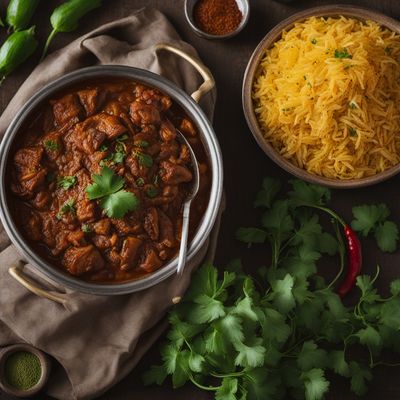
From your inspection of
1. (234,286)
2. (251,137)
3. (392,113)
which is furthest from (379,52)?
(234,286)

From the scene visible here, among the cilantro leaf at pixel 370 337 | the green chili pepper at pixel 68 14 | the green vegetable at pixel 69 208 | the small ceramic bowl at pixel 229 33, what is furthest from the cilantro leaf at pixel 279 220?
the green chili pepper at pixel 68 14

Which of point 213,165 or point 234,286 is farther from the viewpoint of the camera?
point 234,286

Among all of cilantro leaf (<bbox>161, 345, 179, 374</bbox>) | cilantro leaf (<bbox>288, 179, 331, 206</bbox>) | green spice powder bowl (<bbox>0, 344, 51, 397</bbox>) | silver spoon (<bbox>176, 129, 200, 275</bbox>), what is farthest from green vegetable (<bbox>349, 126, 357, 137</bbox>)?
green spice powder bowl (<bbox>0, 344, 51, 397</bbox>)

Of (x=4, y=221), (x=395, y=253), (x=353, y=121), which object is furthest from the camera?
(x=395, y=253)

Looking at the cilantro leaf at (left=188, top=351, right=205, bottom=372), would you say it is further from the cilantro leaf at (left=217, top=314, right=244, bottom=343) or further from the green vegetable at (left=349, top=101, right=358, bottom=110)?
the green vegetable at (left=349, top=101, right=358, bottom=110)

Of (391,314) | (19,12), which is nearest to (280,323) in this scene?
(391,314)

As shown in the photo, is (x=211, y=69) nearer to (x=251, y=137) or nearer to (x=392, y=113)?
(x=251, y=137)
